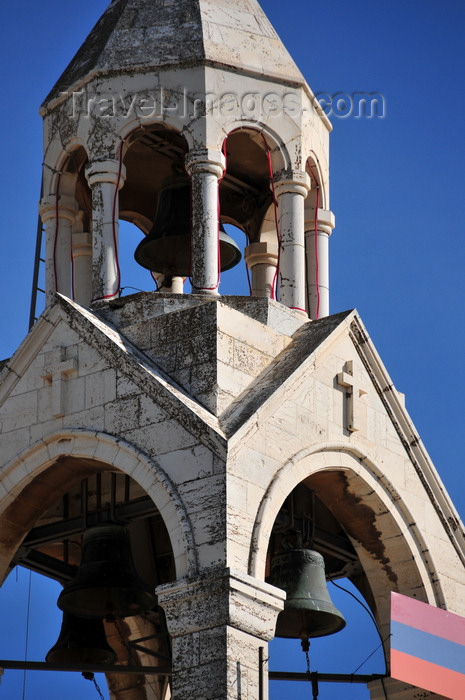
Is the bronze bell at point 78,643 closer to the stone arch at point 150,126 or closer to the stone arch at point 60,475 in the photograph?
the stone arch at point 60,475

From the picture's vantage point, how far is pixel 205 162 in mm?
29156

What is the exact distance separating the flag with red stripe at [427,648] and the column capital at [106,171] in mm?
6094

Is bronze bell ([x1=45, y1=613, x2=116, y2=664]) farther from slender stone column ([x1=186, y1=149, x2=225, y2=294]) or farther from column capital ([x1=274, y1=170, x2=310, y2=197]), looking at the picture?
column capital ([x1=274, y1=170, x2=310, y2=197])

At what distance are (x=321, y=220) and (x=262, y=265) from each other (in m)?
1.71

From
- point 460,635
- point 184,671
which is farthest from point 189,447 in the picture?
point 460,635

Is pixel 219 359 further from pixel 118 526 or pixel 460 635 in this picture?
pixel 460 635

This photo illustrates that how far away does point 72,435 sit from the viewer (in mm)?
27844

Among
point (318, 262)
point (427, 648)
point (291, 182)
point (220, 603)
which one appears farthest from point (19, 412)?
point (427, 648)

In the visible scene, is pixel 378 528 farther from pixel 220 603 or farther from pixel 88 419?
pixel 88 419

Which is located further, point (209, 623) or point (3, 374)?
point (3, 374)

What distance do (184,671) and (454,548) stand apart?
16.7ft

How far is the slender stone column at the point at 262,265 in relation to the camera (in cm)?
3225

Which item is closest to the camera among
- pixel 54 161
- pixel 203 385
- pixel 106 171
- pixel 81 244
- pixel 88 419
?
pixel 203 385

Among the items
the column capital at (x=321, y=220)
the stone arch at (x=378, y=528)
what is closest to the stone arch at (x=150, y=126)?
the column capital at (x=321, y=220)
